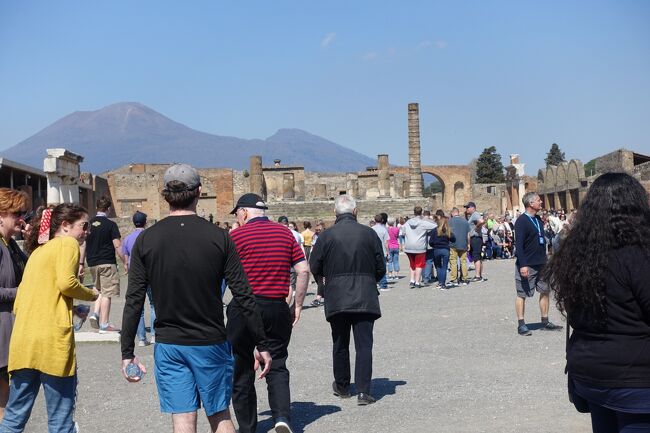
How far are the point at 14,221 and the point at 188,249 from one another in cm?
155

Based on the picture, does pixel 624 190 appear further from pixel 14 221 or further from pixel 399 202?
pixel 399 202

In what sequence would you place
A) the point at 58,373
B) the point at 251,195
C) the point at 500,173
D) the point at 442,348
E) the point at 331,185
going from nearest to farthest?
1. the point at 58,373
2. the point at 251,195
3. the point at 442,348
4. the point at 331,185
5. the point at 500,173

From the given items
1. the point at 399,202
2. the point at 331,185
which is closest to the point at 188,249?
the point at 399,202

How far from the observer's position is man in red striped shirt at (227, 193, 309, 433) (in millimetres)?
5824

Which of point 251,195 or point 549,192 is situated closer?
point 251,195

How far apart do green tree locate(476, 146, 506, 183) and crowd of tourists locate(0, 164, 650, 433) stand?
81.0m

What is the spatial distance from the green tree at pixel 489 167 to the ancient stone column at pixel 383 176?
31940 millimetres

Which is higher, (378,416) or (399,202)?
(399,202)

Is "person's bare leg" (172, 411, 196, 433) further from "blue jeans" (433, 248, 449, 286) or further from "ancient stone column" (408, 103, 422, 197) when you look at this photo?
"ancient stone column" (408, 103, 422, 197)

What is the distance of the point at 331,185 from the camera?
6612 centimetres

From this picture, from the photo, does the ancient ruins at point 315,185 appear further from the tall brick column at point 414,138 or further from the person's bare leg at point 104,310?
the person's bare leg at point 104,310

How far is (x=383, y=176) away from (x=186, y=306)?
2072 inches

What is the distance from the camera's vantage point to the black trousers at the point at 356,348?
22.7 ft

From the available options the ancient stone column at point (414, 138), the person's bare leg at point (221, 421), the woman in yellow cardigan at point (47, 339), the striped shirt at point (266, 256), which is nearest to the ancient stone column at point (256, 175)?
the ancient stone column at point (414, 138)
